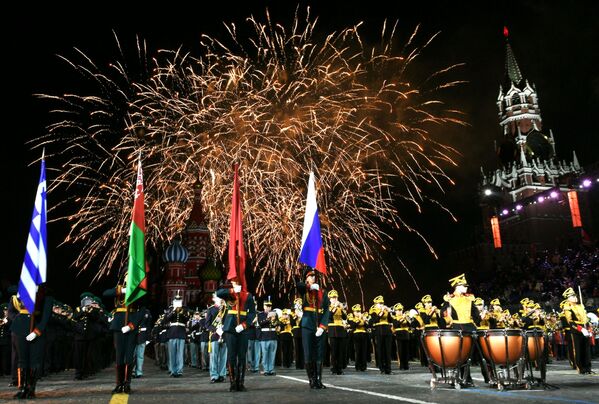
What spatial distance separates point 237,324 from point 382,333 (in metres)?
6.73

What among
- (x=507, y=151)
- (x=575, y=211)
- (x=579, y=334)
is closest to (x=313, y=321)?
(x=579, y=334)

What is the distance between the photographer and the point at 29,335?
10.2 meters

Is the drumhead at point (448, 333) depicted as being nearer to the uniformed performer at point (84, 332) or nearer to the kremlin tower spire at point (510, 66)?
the uniformed performer at point (84, 332)

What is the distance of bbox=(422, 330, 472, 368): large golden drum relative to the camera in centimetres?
1015

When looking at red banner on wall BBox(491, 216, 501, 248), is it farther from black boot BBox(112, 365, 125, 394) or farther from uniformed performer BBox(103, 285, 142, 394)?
black boot BBox(112, 365, 125, 394)

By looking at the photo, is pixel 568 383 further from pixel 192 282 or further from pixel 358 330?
pixel 192 282

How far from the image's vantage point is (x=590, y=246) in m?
45.8

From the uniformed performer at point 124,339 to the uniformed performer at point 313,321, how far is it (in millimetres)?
3198

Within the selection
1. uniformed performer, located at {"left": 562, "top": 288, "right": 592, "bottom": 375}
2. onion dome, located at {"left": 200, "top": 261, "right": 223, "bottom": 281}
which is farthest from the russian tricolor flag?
onion dome, located at {"left": 200, "top": 261, "right": 223, "bottom": 281}

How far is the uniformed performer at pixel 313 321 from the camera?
10922 millimetres

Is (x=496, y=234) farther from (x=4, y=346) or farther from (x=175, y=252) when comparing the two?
(x=4, y=346)

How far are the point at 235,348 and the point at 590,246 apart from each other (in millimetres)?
42501

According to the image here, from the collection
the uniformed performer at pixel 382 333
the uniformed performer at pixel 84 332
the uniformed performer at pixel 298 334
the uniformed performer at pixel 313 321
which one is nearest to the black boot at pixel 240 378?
the uniformed performer at pixel 313 321

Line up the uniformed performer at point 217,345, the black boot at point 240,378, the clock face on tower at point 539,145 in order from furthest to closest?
the clock face on tower at point 539,145 → the uniformed performer at point 217,345 → the black boot at point 240,378
